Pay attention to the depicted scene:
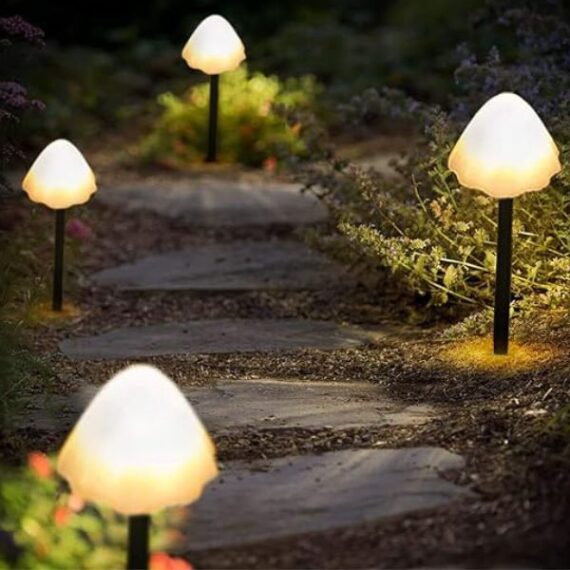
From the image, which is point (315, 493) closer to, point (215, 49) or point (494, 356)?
point (494, 356)

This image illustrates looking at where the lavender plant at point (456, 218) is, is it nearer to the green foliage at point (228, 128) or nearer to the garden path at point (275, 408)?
the garden path at point (275, 408)

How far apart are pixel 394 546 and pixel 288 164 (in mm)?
3952

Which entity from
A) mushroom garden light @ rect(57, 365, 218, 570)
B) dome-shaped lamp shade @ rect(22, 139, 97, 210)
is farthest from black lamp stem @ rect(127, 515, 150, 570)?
dome-shaped lamp shade @ rect(22, 139, 97, 210)

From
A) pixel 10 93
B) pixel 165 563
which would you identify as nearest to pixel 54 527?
pixel 165 563

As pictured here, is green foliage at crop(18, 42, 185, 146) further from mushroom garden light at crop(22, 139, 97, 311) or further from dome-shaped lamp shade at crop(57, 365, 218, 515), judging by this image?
dome-shaped lamp shade at crop(57, 365, 218, 515)

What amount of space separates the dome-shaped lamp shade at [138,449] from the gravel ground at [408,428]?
0.36 metres

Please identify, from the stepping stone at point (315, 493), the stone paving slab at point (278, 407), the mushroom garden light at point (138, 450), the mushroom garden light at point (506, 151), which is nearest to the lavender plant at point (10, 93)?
the stone paving slab at point (278, 407)

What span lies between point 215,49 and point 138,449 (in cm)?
448

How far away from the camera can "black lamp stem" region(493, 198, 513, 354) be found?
18.7ft

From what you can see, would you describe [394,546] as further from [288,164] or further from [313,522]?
[288,164]

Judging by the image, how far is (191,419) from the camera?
389 centimetres

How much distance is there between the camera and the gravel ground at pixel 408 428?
4086 millimetres

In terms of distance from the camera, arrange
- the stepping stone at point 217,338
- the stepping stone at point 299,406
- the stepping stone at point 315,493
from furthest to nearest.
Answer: the stepping stone at point 217,338 → the stepping stone at point 299,406 → the stepping stone at point 315,493

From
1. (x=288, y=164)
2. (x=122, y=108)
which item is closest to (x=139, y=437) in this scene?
(x=288, y=164)
